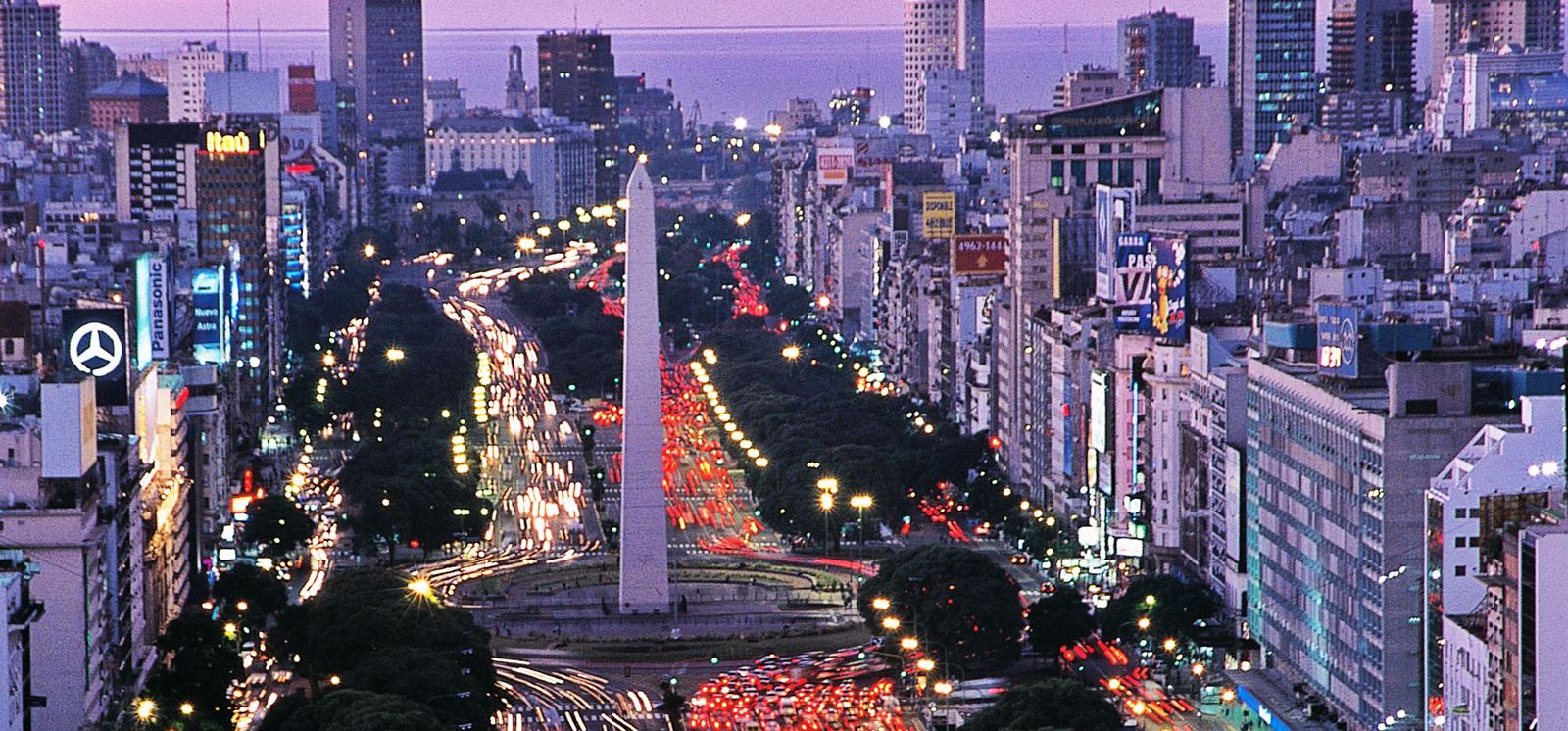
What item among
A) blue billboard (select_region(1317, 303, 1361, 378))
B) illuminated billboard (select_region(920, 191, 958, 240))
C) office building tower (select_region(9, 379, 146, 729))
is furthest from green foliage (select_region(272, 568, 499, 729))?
illuminated billboard (select_region(920, 191, 958, 240))

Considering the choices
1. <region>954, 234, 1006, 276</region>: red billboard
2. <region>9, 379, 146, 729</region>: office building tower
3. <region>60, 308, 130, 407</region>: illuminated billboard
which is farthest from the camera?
<region>954, 234, 1006, 276</region>: red billboard

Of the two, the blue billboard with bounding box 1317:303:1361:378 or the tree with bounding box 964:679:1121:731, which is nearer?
the tree with bounding box 964:679:1121:731

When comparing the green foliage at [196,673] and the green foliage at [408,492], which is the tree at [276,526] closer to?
the green foliage at [408,492]

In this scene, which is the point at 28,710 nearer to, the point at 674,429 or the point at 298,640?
the point at 298,640

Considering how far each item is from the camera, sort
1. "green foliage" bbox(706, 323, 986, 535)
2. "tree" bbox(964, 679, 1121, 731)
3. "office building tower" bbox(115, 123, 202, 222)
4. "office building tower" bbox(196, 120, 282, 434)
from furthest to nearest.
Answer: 1. "office building tower" bbox(115, 123, 202, 222)
2. "office building tower" bbox(196, 120, 282, 434)
3. "green foliage" bbox(706, 323, 986, 535)
4. "tree" bbox(964, 679, 1121, 731)

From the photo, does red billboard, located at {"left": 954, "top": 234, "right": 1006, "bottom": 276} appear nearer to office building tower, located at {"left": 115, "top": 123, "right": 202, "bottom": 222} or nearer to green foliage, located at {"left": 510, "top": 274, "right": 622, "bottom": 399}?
green foliage, located at {"left": 510, "top": 274, "right": 622, "bottom": 399}

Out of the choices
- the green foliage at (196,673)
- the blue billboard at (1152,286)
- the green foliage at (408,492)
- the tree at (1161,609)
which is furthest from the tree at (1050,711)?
the green foliage at (408,492)

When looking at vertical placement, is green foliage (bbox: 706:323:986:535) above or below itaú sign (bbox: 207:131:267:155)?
below
